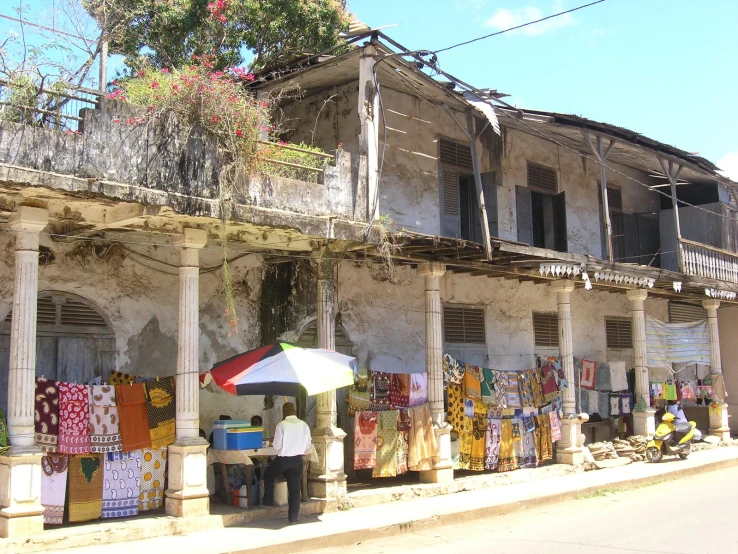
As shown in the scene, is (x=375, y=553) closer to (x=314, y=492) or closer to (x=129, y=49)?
(x=314, y=492)

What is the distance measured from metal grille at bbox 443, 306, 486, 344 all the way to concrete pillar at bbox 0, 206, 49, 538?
7921mm

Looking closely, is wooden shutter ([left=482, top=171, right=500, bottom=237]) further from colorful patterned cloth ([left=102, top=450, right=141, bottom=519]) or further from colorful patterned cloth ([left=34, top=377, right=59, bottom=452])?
colorful patterned cloth ([left=34, top=377, right=59, bottom=452])

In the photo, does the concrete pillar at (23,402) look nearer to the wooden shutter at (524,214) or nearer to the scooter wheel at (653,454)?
the wooden shutter at (524,214)

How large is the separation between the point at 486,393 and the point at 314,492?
4.23m

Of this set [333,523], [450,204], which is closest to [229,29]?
[450,204]

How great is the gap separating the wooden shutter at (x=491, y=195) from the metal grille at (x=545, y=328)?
2.80m

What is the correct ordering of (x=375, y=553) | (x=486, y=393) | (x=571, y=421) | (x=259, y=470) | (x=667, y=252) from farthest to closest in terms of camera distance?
(x=667, y=252)
(x=571, y=421)
(x=486, y=393)
(x=259, y=470)
(x=375, y=553)

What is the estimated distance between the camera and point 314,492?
10.8 meters

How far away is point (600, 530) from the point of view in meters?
9.44

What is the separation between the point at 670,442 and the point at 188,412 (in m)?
10.7

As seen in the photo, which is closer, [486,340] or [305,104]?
[305,104]

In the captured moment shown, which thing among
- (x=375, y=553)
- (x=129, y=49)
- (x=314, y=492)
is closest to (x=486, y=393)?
(x=314, y=492)

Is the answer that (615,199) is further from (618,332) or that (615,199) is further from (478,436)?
(478,436)

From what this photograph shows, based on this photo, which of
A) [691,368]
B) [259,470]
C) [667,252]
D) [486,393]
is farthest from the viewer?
[691,368]
